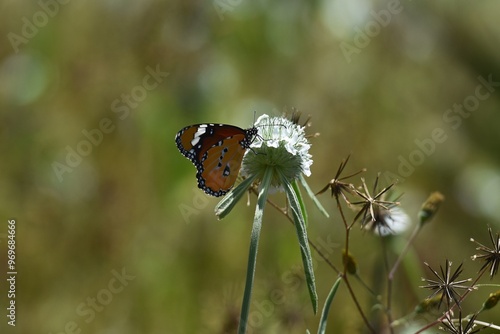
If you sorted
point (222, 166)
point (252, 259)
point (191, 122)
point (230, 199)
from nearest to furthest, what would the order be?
1. point (252, 259)
2. point (230, 199)
3. point (222, 166)
4. point (191, 122)

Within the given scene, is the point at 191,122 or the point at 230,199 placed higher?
the point at 191,122

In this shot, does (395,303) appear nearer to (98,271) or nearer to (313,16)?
(98,271)

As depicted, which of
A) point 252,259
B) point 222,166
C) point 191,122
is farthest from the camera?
point 191,122

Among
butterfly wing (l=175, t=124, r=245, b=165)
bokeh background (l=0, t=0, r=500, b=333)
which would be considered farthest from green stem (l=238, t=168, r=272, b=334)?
bokeh background (l=0, t=0, r=500, b=333)

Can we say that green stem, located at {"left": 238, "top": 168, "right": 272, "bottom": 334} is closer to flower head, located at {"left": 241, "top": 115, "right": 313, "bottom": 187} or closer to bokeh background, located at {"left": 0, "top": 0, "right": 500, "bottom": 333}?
flower head, located at {"left": 241, "top": 115, "right": 313, "bottom": 187}

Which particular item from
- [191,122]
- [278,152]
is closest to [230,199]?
[278,152]

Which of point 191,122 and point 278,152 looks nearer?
point 278,152

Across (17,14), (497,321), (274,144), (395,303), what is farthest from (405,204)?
(17,14)

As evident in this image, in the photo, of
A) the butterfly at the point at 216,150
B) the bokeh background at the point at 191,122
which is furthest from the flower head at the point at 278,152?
the bokeh background at the point at 191,122

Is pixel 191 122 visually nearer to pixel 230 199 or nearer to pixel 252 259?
pixel 230 199
